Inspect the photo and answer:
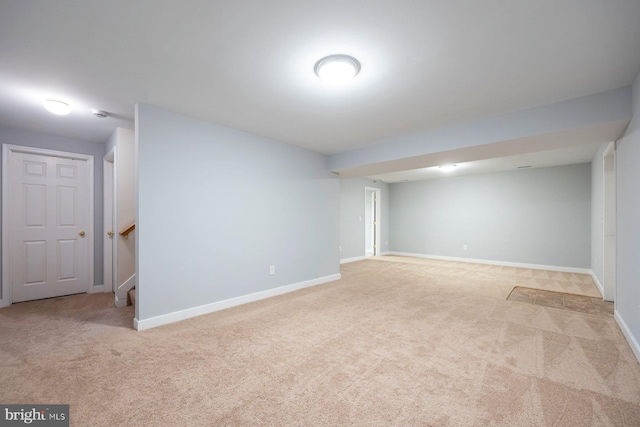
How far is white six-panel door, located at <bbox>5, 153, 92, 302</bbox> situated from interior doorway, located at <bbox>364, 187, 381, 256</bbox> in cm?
673

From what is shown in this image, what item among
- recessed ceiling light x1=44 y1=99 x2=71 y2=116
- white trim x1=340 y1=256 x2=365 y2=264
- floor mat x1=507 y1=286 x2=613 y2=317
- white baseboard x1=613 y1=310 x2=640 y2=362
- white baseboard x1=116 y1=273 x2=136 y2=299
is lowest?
white trim x1=340 y1=256 x2=365 y2=264

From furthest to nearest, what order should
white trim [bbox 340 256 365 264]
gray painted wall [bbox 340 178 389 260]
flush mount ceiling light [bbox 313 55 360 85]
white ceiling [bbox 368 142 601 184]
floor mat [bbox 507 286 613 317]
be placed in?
1. gray painted wall [bbox 340 178 389 260]
2. white trim [bbox 340 256 365 264]
3. white ceiling [bbox 368 142 601 184]
4. floor mat [bbox 507 286 613 317]
5. flush mount ceiling light [bbox 313 55 360 85]

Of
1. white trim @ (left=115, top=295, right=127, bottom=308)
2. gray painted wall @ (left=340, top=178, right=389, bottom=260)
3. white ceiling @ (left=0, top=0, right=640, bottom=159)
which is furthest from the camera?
gray painted wall @ (left=340, top=178, right=389, bottom=260)

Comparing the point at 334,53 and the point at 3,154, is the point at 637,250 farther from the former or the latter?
the point at 3,154

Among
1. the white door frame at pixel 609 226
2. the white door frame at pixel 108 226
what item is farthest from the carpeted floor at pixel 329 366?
the white door frame at pixel 609 226

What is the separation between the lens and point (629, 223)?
2473 mm

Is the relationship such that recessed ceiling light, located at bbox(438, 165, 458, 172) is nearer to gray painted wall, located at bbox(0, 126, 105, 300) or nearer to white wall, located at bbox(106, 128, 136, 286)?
white wall, located at bbox(106, 128, 136, 286)

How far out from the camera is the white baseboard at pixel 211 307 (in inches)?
113

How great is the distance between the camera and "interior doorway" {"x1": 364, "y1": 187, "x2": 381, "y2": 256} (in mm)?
8648

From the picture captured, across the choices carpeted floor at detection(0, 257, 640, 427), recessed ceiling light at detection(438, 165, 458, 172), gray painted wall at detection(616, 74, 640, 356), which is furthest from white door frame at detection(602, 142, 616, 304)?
recessed ceiling light at detection(438, 165, 458, 172)

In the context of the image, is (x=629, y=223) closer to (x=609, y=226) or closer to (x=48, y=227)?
(x=609, y=226)

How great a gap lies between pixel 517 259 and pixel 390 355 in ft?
20.1

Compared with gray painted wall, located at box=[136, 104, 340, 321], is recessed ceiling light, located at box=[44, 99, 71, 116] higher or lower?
higher

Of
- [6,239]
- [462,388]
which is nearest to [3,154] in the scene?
[6,239]
